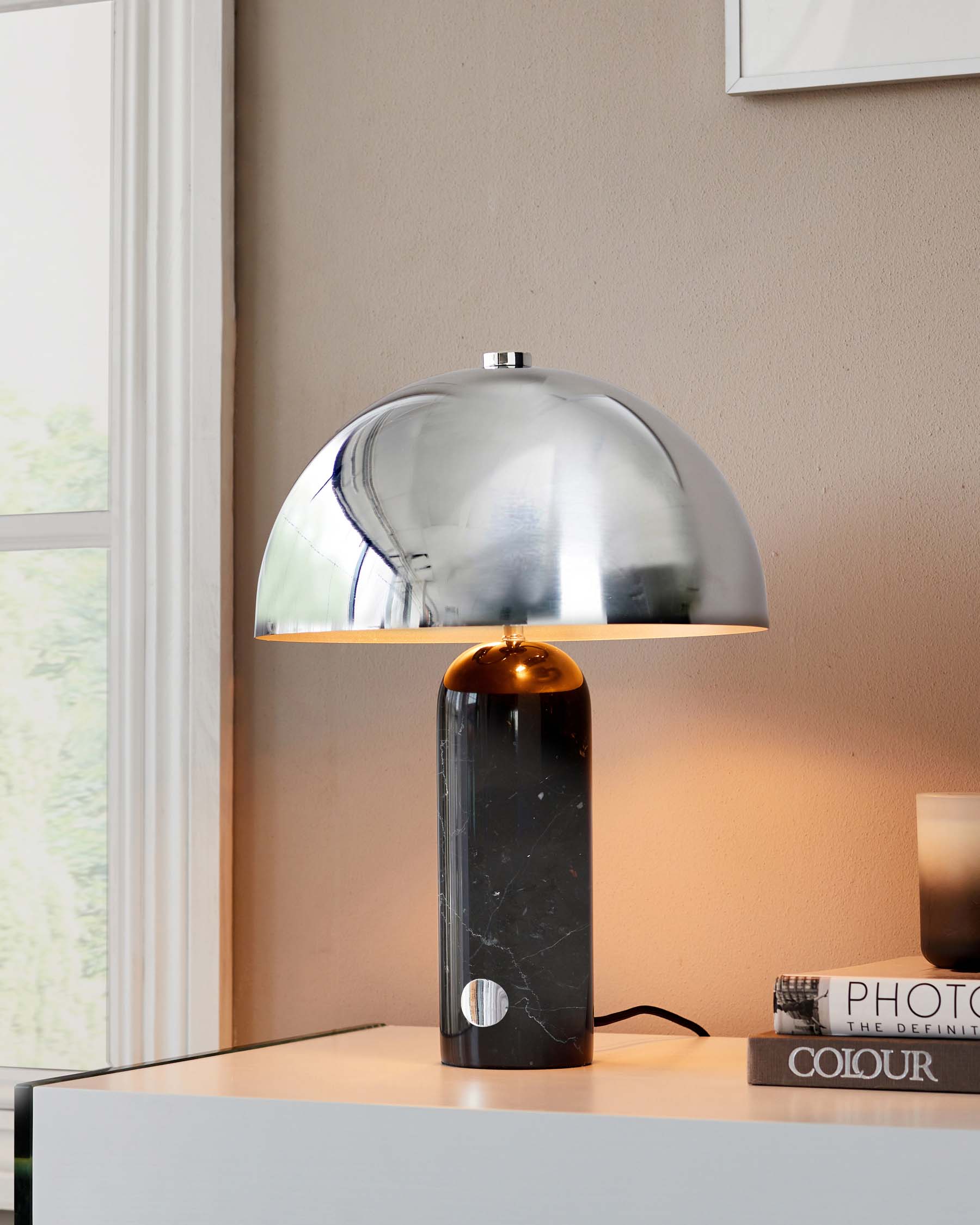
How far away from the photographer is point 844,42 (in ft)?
3.92

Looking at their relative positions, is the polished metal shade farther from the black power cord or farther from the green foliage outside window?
the green foliage outside window

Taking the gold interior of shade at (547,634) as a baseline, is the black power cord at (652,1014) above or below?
below

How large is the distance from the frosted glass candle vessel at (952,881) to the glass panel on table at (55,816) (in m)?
0.80

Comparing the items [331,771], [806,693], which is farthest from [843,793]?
[331,771]

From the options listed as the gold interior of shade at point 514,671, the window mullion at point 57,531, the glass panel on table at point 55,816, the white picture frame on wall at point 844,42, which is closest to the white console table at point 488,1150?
the gold interior of shade at point 514,671

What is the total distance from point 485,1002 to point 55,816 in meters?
0.62

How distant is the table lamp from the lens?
2.61 ft

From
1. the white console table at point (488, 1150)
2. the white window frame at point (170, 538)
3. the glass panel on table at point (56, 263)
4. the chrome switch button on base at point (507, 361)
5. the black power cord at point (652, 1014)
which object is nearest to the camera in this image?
the white console table at point (488, 1150)

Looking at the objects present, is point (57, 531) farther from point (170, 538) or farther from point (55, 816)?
point (55, 816)

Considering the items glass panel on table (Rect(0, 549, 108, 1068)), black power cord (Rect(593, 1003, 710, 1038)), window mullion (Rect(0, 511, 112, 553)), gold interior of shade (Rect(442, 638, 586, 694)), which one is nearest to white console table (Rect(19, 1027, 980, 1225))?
black power cord (Rect(593, 1003, 710, 1038))

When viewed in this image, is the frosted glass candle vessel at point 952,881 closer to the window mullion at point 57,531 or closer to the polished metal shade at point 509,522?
the polished metal shade at point 509,522

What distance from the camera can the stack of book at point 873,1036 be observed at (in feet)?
2.75

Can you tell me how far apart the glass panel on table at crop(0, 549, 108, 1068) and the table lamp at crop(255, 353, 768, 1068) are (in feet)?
1.50

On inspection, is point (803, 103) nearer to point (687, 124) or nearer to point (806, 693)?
point (687, 124)
